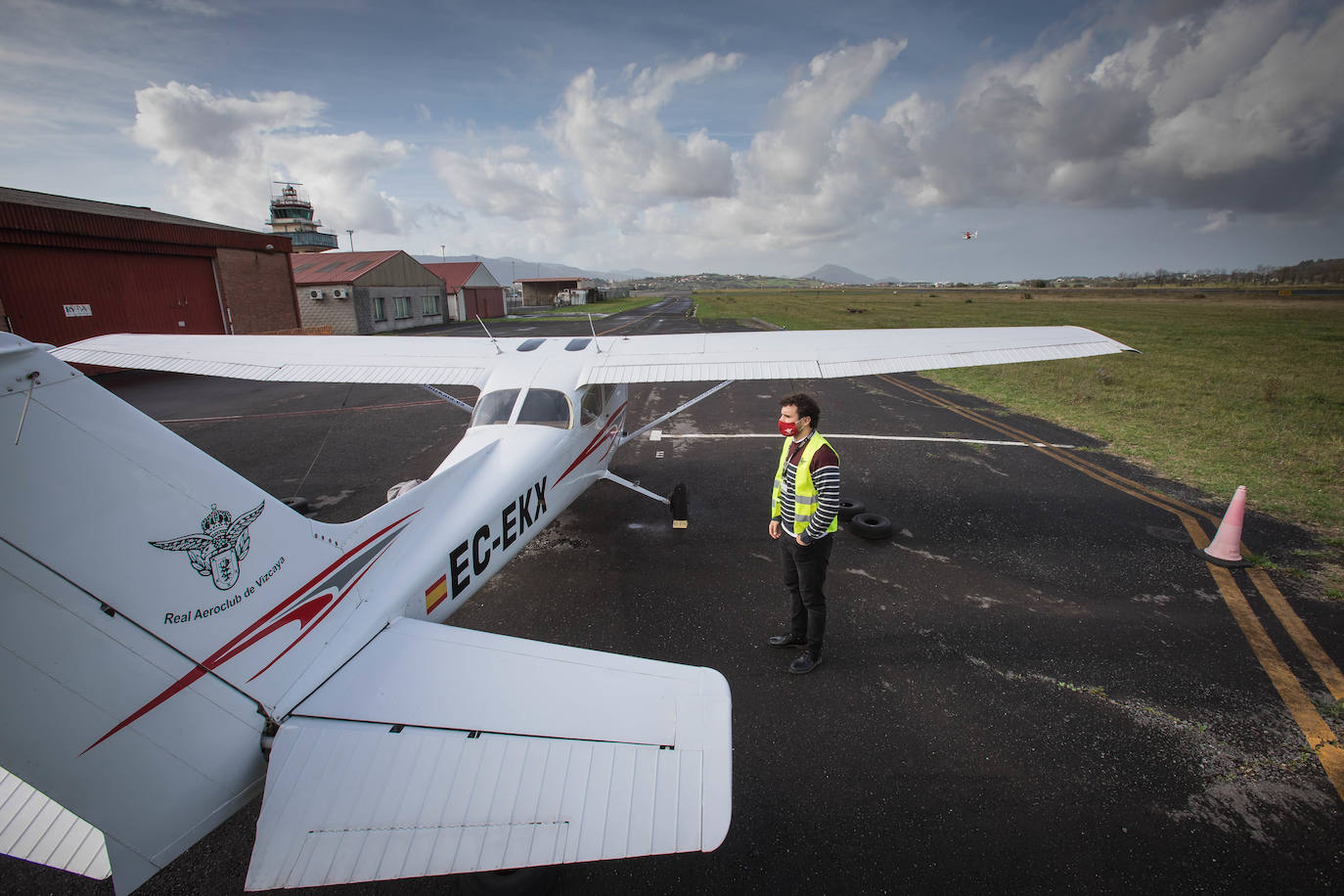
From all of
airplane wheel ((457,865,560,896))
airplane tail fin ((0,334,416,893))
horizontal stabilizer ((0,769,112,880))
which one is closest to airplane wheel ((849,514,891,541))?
airplane wheel ((457,865,560,896))

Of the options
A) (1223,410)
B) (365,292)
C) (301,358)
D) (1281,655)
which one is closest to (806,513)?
(1281,655)

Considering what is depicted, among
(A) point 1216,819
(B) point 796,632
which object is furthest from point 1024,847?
(B) point 796,632

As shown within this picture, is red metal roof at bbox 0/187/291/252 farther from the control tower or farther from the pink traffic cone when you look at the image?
the control tower

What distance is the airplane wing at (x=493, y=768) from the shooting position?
1.83m

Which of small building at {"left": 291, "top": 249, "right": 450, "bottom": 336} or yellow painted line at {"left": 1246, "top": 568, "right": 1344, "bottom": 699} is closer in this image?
yellow painted line at {"left": 1246, "top": 568, "right": 1344, "bottom": 699}

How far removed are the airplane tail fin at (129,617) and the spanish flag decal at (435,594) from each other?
3.10ft

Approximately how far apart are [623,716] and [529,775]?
0.42 m

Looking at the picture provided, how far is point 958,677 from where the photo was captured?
4.34 m

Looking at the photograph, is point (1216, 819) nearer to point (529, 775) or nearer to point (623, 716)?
point (623, 716)

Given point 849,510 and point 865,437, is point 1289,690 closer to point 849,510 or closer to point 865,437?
point 849,510

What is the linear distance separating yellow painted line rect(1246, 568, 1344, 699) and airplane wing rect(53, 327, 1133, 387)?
2.90 meters

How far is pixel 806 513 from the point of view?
411 centimetres

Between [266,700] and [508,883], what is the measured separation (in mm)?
1457

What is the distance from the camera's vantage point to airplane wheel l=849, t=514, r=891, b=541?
6.56m
